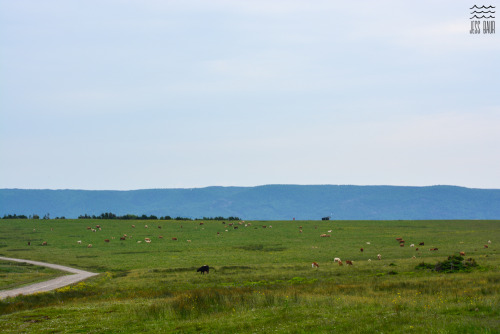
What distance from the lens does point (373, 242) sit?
8462cm

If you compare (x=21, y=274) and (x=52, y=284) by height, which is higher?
(x=52, y=284)

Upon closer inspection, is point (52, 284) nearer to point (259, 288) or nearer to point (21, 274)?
point (21, 274)

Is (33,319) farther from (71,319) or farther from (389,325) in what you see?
(389,325)

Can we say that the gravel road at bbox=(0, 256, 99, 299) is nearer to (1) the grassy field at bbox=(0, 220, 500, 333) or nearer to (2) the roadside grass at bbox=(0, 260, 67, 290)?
(2) the roadside grass at bbox=(0, 260, 67, 290)

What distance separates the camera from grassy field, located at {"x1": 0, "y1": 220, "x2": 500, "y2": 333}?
23.1 metres

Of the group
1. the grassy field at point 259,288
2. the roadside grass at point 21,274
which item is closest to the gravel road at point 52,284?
the roadside grass at point 21,274

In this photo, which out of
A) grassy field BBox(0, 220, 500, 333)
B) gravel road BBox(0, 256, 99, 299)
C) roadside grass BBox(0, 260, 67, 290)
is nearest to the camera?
grassy field BBox(0, 220, 500, 333)

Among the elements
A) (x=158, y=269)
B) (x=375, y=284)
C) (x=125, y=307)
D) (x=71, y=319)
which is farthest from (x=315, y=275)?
(x=71, y=319)

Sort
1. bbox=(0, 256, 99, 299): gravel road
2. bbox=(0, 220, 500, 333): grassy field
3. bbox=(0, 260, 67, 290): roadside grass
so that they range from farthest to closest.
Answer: bbox=(0, 260, 67, 290): roadside grass
bbox=(0, 256, 99, 299): gravel road
bbox=(0, 220, 500, 333): grassy field

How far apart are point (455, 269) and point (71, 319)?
108ft

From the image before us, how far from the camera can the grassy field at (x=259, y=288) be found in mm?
23125

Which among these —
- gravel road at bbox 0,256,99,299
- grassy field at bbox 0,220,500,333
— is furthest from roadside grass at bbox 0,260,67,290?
grassy field at bbox 0,220,500,333

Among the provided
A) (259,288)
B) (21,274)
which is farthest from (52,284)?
(259,288)

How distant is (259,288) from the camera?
38438 millimetres
